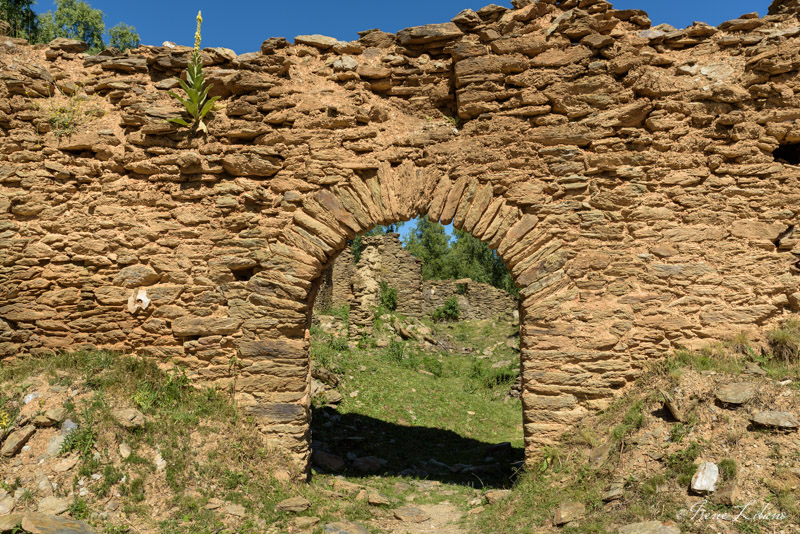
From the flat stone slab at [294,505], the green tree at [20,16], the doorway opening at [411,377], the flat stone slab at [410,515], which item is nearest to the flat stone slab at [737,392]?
the doorway opening at [411,377]

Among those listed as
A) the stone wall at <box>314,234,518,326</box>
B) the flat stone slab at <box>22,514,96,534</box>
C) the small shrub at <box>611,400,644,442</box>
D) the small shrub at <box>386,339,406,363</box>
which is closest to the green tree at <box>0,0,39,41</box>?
the stone wall at <box>314,234,518,326</box>

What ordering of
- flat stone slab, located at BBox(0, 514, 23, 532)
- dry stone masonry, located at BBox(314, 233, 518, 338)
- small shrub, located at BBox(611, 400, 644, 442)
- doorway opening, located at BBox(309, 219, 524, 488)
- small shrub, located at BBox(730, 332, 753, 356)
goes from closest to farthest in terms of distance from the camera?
flat stone slab, located at BBox(0, 514, 23, 532) < small shrub, located at BBox(611, 400, 644, 442) < small shrub, located at BBox(730, 332, 753, 356) < doorway opening, located at BBox(309, 219, 524, 488) < dry stone masonry, located at BBox(314, 233, 518, 338)

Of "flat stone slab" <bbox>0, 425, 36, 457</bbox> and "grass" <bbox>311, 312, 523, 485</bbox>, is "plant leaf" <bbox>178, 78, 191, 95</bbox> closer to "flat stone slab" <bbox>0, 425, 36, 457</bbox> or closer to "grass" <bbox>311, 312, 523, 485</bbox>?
"flat stone slab" <bbox>0, 425, 36, 457</bbox>

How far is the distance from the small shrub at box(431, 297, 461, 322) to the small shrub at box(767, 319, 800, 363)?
14.1 metres

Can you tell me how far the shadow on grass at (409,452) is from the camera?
20.8 feet

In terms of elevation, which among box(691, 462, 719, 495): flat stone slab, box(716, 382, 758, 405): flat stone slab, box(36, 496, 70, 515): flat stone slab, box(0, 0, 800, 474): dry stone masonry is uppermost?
box(0, 0, 800, 474): dry stone masonry

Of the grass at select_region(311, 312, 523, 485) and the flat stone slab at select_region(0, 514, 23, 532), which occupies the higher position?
the grass at select_region(311, 312, 523, 485)

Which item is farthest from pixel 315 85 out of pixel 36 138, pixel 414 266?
pixel 414 266

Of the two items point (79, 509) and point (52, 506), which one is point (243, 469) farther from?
point (52, 506)

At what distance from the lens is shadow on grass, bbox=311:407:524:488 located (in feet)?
20.8

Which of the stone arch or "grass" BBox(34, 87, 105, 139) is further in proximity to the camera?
"grass" BBox(34, 87, 105, 139)

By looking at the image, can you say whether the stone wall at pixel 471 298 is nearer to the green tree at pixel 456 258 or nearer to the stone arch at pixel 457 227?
the green tree at pixel 456 258

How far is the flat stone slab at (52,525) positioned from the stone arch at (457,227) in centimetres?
169

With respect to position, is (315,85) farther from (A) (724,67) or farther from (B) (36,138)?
(A) (724,67)
